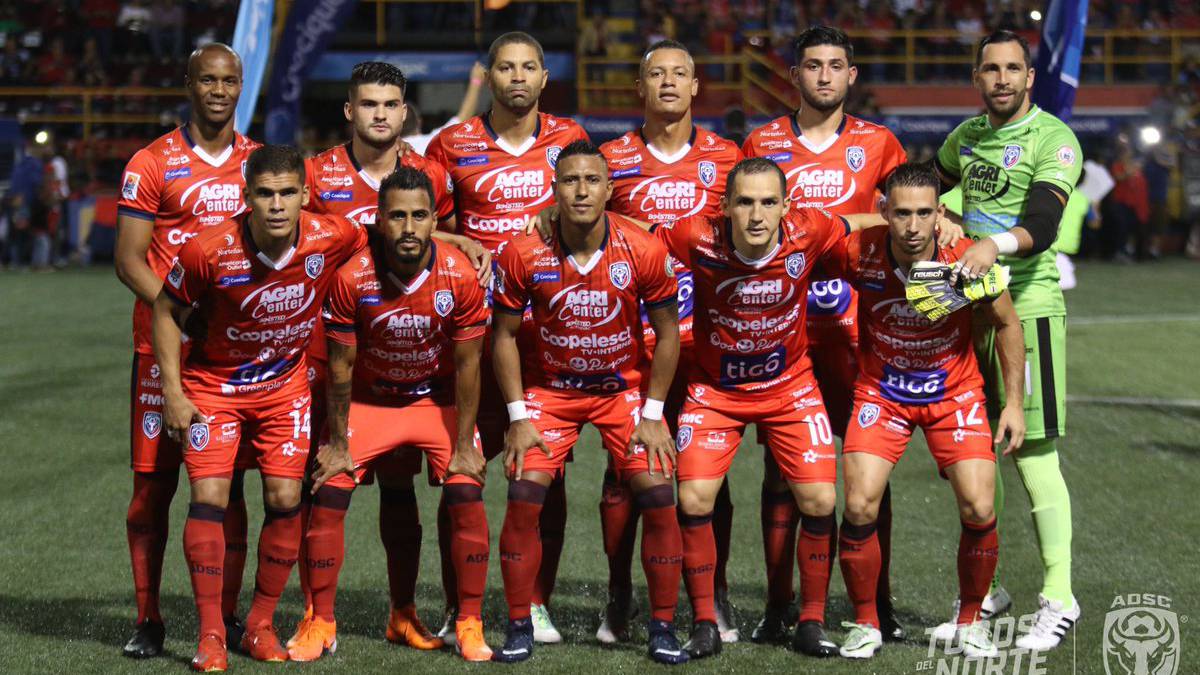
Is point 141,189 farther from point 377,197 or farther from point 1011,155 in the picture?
point 1011,155

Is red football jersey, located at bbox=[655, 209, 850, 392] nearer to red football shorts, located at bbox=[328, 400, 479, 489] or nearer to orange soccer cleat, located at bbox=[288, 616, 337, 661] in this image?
red football shorts, located at bbox=[328, 400, 479, 489]

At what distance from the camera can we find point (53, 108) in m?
27.0

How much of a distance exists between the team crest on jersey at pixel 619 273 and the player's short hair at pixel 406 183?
30.4 inches

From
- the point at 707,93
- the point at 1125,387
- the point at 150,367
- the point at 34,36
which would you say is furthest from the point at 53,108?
the point at 150,367

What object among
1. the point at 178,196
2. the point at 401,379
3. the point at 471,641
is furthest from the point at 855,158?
the point at 178,196

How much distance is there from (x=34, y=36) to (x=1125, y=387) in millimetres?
22971

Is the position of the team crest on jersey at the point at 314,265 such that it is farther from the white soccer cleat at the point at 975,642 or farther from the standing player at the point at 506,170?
the white soccer cleat at the point at 975,642

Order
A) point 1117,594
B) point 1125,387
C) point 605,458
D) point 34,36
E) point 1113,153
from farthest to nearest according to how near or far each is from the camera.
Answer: point 34,36
point 1113,153
point 1125,387
point 605,458
point 1117,594

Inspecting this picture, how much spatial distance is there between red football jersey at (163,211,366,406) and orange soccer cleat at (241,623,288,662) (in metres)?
0.94

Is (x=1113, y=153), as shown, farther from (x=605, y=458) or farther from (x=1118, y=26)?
(x=605, y=458)

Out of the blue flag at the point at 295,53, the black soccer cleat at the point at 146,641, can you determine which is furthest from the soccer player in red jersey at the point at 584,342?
the blue flag at the point at 295,53

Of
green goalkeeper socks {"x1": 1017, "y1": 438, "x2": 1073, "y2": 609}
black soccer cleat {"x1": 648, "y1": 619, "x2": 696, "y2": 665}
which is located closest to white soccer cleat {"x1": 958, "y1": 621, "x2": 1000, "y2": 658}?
green goalkeeper socks {"x1": 1017, "y1": 438, "x2": 1073, "y2": 609}

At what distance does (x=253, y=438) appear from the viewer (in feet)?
20.2

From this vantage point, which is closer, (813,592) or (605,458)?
(813,592)
